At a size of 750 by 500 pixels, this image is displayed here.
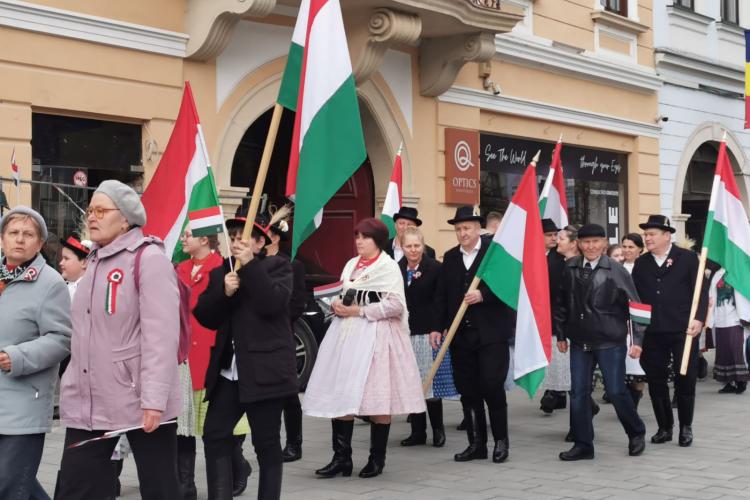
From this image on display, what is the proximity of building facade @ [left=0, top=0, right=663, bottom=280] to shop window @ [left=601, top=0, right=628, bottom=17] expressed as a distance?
29mm

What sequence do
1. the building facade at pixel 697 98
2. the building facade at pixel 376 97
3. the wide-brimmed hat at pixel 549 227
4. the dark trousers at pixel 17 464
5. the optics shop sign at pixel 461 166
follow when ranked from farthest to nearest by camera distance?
1. the building facade at pixel 697 98
2. the optics shop sign at pixel 461 166
3. the building facade at pixel 376 97
4. the wide-brimmed hat at pixel 549 227
5. the dark trousers at pixel 17 464

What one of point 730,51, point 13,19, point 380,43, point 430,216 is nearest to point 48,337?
point 13,19

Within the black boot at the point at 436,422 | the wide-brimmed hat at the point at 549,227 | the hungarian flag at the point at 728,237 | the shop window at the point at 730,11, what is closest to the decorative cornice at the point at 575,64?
the shop window at the point at 730,11

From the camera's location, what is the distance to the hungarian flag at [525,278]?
8.42m

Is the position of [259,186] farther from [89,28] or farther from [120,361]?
[89,28]

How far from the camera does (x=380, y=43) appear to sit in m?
13.4

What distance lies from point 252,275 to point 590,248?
3701mm

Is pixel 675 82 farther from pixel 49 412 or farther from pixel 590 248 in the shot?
pixel 49 412

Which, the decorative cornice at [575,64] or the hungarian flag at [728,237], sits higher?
the decorative cornice at [575,64]

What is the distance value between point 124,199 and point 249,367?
4.24ft

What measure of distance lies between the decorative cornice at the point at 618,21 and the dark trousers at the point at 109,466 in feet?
48.5

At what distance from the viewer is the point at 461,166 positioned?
51.8 feet

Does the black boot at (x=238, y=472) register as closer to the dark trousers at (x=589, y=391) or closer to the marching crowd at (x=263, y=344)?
the marching crowd at (x=263, y=344)

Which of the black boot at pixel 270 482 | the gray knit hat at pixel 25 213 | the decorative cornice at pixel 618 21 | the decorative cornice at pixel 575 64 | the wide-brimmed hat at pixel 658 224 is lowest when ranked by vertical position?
the black boot at pixel 270 482
